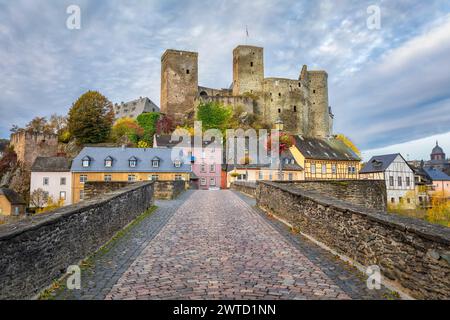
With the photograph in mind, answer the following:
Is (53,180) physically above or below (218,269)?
above

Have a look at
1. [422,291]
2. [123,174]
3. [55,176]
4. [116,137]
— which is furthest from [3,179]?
[422,291]

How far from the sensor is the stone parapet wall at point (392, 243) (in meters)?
4.48

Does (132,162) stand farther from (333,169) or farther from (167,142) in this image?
(333,169)

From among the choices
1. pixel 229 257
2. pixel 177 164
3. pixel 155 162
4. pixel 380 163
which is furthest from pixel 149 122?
pixel 229 257

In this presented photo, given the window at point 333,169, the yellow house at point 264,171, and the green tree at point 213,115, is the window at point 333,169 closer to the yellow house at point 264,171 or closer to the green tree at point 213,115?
the yellow house at point 264,171

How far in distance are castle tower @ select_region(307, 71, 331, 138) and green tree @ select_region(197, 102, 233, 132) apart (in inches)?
871

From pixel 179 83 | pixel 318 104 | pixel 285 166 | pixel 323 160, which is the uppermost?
pixel 179 83

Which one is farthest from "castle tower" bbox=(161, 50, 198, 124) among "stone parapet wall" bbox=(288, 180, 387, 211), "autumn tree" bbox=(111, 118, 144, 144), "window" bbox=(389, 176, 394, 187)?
"stone parapet wall" bbox=(288, 180, 387, 211)

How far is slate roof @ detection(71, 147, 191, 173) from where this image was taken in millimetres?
45234

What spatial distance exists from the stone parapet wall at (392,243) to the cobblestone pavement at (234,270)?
38 cm

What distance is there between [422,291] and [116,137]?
2477 inches

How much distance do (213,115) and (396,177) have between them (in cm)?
3382

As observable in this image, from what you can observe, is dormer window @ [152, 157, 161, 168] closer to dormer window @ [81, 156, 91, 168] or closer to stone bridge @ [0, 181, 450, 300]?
dormer window @ [81, 156, 91, 168]

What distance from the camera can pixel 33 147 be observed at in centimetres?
5975
